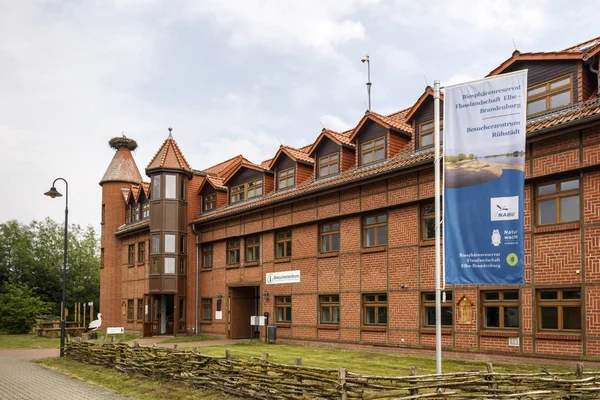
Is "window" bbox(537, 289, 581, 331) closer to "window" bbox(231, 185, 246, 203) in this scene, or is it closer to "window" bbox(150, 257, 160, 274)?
"window" bbox(231, 185, 246, 203)

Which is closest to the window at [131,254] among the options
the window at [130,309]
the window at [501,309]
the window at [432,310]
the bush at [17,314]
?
the window at [130,309]

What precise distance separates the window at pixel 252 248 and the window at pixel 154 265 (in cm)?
639

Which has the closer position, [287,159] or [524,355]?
[524,355]

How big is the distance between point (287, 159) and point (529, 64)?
1284cm

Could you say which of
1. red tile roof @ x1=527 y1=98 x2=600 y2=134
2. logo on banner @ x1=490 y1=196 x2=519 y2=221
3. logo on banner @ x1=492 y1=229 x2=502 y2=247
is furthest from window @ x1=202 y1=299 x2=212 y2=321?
logo on banner @ x1=490 y1=196 x2=519 y2=221

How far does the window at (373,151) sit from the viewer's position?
76.7ft

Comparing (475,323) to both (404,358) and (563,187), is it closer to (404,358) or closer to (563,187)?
(404,358)

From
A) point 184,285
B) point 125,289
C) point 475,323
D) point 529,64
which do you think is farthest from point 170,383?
point 125,289

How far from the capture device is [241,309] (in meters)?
31.3

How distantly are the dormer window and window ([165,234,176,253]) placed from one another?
4298mm

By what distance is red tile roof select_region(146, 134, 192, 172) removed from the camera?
34.4m

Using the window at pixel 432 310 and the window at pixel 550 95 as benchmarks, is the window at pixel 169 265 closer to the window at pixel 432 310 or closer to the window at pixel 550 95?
the window at pixel 432 310

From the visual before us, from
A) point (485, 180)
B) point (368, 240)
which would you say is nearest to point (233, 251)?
point (368, 240)

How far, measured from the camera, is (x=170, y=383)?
16.1 meters
